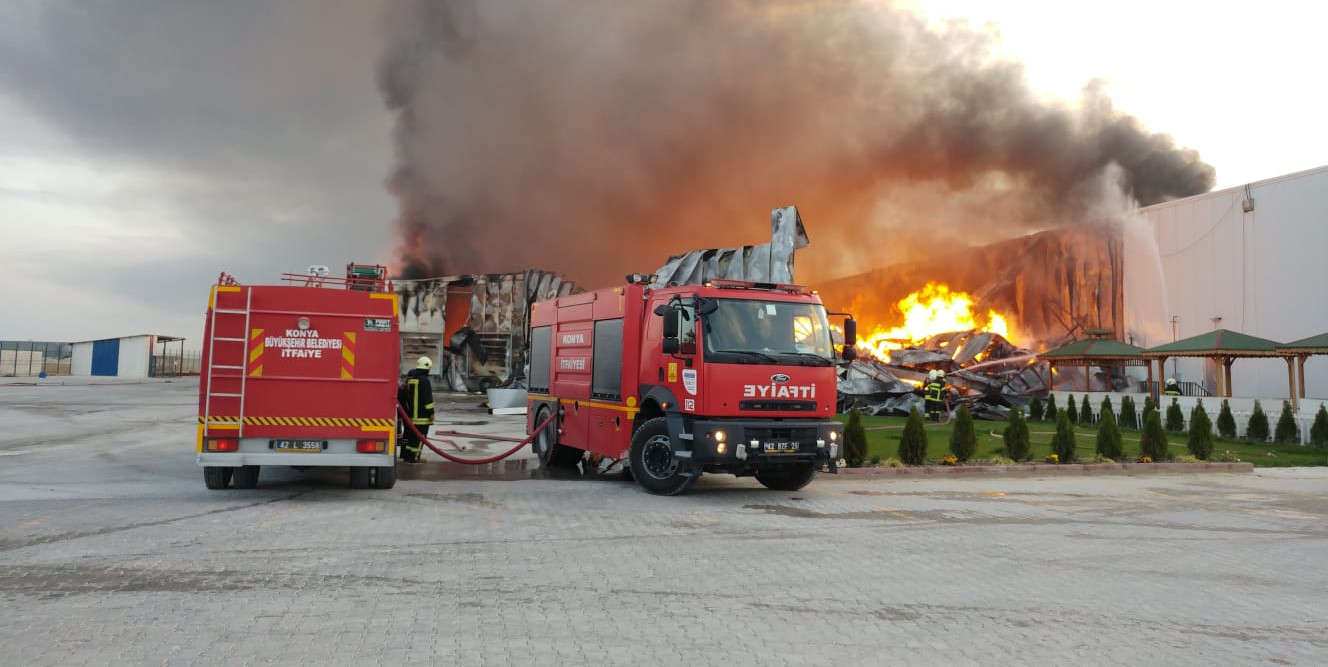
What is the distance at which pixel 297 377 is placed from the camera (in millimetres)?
9609

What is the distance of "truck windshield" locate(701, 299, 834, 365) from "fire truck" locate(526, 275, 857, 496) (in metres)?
0.01

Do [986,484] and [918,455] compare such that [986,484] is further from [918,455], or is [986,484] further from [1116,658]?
[1116,658]

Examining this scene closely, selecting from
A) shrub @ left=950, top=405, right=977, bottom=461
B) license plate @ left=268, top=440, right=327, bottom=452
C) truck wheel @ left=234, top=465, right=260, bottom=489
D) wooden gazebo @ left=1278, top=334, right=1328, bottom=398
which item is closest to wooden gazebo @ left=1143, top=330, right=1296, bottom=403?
wooden gazebo @ left=1278, top=334, right=1328, bottom=398

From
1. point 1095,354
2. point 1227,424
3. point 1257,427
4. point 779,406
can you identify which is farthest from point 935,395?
point 779,406

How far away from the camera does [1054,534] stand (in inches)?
342

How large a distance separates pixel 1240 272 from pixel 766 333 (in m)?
28.6

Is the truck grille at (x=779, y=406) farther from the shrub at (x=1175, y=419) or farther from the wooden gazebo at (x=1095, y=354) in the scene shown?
the wooden gazebo at (x=1095, y=354)

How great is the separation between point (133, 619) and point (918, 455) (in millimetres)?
11578

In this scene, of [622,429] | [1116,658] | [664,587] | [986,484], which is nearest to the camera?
[1116,658]

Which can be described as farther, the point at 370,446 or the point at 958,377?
the point at 958,377

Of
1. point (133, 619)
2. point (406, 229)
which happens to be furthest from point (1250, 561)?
point (406, 229)

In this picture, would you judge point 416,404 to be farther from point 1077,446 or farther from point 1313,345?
point 1313,345

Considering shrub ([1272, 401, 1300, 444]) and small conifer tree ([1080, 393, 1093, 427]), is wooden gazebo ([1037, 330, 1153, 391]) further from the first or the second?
shrub ([1272, 401, 1300, 444])

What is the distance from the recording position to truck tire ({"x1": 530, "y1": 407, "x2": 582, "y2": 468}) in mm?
13719
